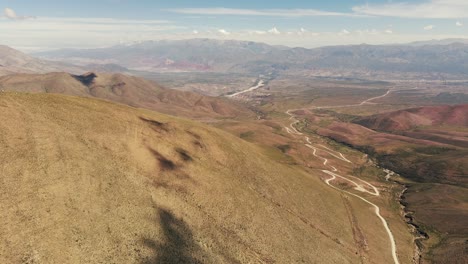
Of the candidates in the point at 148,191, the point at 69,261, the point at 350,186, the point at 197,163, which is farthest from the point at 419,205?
the point at 69,261

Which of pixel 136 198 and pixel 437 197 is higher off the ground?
pixel 136 198

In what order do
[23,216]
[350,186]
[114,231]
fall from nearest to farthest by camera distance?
[23,216], [114,231], [350,186]

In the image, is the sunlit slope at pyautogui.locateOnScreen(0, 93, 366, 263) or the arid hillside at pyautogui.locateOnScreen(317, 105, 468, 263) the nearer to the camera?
the sunlit slope at pyautogui.locateOnScreen(0, 93, 366, 263)

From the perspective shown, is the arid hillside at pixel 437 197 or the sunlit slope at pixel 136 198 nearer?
the sunlit slope at pixel 136 198

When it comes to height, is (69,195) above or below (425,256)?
above

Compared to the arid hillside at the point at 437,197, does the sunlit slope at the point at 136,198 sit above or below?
above

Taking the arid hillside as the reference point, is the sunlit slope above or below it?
above

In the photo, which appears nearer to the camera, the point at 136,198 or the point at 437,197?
the point at 136,198

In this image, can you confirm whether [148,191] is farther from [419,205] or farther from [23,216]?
[419,205]
